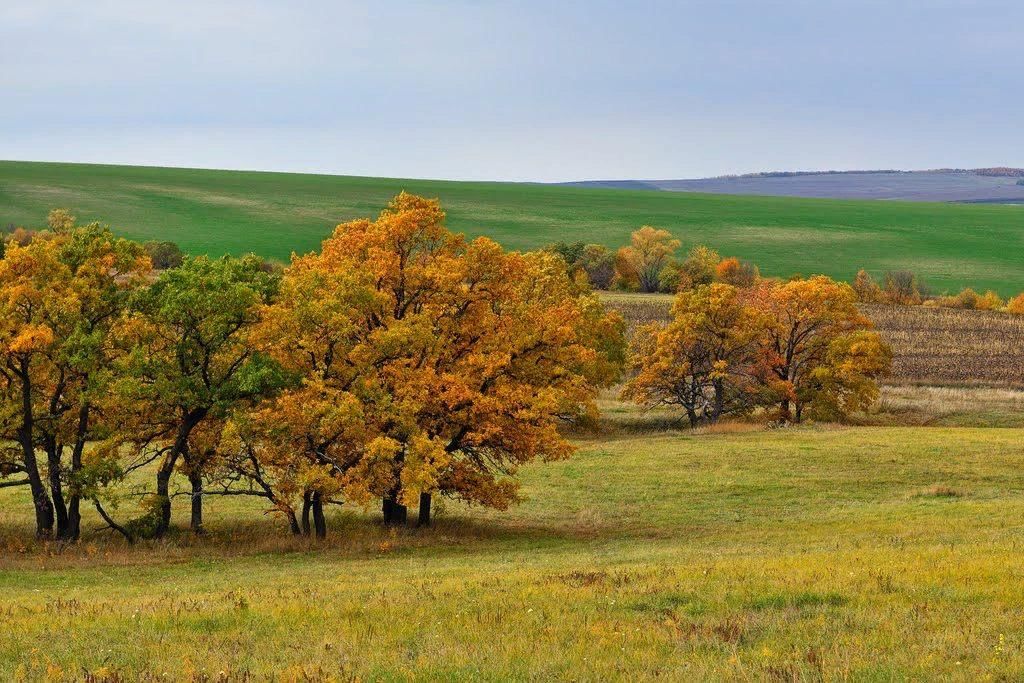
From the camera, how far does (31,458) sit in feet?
108

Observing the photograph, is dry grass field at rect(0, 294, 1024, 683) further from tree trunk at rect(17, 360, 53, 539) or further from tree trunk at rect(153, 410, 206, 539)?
tree trunk at rect(153, 410, 206, 539)

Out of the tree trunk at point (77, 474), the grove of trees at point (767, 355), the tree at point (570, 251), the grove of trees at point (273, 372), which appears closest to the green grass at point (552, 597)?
the tree trunk at point (77, 474)

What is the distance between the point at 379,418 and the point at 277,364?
363cm

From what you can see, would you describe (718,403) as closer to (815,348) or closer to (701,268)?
(815,348)

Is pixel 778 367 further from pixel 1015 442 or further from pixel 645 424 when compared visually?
pixel 1015 442

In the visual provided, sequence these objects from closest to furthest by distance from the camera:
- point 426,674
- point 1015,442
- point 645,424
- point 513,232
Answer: point 426,674 → point 1015,442 → point 645,424 → point 513,232

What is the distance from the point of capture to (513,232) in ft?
612

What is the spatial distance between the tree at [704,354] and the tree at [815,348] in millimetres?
1659

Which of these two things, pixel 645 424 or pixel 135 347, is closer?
pixel 135 347

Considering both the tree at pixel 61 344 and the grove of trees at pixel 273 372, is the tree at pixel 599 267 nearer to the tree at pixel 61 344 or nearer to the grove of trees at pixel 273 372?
the grove of trees at pixel 273 372

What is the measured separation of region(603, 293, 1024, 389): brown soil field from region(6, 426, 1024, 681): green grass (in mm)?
55270

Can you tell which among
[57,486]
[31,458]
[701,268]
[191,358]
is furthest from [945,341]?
[31,458]

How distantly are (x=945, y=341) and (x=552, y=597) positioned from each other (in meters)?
94.6

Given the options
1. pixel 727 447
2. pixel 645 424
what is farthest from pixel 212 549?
pixel 645 424
